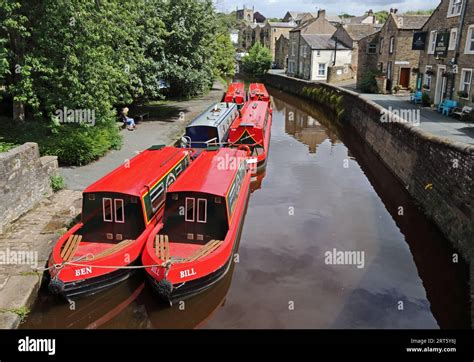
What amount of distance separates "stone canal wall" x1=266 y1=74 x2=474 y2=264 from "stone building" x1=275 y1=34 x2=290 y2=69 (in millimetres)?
47982

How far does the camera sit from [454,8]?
24.7m

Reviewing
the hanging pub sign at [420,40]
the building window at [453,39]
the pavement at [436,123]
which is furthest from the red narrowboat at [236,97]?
the building window at [453,39]

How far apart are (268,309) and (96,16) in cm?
1205

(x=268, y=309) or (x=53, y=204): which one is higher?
(x=53, y=204)

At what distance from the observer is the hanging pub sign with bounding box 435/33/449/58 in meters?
25.2

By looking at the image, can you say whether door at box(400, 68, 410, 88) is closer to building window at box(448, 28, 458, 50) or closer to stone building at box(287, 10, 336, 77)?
building window at box(448, 28, 458, 50)

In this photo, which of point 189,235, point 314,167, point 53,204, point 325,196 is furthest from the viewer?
point 314,167

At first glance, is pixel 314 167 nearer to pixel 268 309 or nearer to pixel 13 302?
pixel 268 309

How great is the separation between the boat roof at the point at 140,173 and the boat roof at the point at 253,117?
6.43 metres

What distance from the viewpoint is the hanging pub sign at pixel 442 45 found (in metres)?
25.2

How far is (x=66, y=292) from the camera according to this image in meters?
8.98

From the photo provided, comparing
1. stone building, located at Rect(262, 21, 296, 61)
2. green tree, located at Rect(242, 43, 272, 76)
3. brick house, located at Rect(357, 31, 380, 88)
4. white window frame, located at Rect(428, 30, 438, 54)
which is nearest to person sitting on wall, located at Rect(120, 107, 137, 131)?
white window frame, located at Rect(428, 30, 438, 54)

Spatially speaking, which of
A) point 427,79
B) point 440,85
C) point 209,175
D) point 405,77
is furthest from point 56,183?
point 405,77

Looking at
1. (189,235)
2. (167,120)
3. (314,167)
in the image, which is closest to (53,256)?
(189,235)
